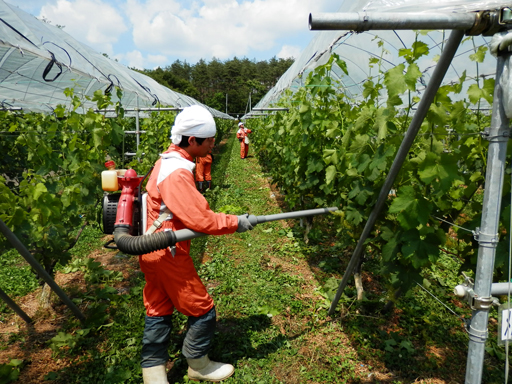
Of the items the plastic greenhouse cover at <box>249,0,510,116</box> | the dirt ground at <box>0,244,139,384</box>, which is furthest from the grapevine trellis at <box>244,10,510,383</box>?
the dirt ground at <box>0,244,139,384</box>

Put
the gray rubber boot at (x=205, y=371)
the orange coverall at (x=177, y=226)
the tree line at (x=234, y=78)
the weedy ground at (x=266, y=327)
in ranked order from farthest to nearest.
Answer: the tree line at (x=234, y=78)
the weedy ground at (x=266, y=327)
the gray rubber boot at (x=205, y=371)
the orange coverall at (x=177, y=226)

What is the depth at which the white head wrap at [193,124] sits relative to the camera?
2213 millimetres

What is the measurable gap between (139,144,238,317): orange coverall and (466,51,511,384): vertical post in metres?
1.30

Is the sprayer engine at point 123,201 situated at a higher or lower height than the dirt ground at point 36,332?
higher

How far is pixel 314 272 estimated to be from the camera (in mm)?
4047

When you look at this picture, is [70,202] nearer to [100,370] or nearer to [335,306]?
[100,370]

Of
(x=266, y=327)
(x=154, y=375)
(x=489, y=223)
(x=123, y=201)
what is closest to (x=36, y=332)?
(x=154, y=375)

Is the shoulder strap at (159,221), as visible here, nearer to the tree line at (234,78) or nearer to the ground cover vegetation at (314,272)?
the ground cover vegetation at (314,272)

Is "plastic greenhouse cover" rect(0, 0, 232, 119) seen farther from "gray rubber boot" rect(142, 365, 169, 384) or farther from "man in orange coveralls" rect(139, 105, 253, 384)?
"gray rubber boot" rect(142, 365, 169, 384)

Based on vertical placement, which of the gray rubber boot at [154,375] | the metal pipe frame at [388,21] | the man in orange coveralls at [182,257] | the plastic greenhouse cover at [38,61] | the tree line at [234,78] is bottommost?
the gray rubber boot at [154,375]

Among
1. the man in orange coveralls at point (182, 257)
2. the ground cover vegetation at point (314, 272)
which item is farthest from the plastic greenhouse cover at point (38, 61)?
the man in orange coveralls at point (182, 257)

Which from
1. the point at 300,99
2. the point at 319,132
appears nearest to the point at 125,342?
the point at 319,132

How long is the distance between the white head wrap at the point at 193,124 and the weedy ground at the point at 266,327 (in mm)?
1777

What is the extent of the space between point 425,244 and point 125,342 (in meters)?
2.51
